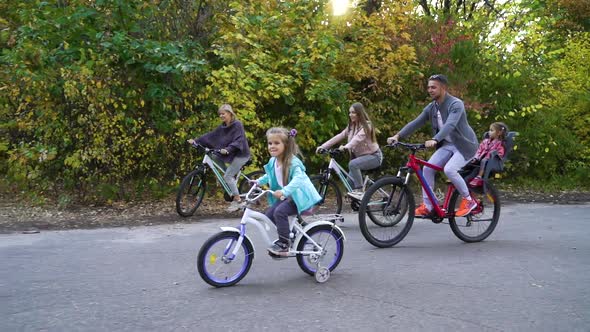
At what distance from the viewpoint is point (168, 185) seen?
9664 mm

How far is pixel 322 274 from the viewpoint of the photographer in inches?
202

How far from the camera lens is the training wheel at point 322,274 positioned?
202 inches

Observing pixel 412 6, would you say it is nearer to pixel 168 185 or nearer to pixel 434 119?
pixel 434 119

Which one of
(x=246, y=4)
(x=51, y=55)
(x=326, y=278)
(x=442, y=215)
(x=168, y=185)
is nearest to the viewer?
(x=326, y=278)

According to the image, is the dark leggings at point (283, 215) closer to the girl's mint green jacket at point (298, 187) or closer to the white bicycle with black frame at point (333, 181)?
the girl's mint green jacket at point (298, 187)

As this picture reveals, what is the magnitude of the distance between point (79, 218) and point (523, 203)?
305 inches

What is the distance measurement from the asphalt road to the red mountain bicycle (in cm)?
20

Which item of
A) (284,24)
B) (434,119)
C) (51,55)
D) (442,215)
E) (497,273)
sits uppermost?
(284,24)

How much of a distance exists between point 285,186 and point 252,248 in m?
0.64

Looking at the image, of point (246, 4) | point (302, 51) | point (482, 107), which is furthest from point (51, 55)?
point (482, 107)

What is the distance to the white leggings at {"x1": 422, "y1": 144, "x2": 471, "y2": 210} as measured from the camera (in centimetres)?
668

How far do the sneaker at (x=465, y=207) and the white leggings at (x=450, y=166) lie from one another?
0.09 meters

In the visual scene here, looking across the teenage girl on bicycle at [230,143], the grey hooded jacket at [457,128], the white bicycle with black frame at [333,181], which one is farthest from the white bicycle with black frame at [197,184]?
the grey hooded jacket at [457,128]

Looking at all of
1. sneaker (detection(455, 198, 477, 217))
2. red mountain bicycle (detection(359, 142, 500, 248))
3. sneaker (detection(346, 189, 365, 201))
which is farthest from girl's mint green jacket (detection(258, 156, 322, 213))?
sneaker (detection(346, 189, 365, 201))
